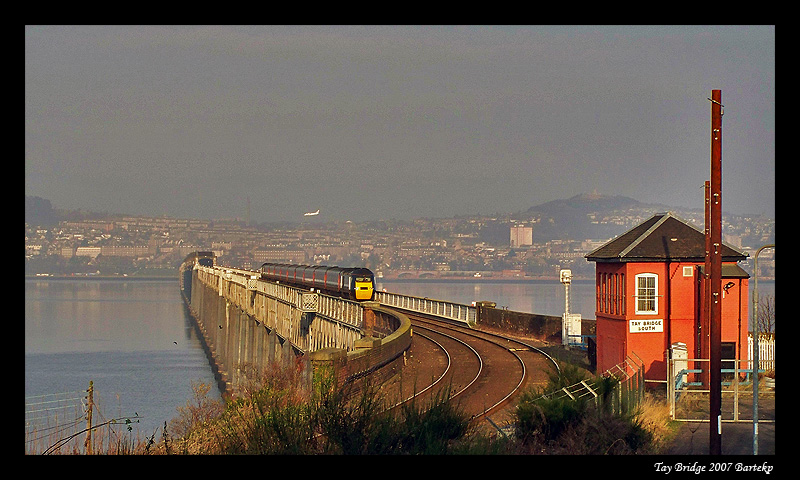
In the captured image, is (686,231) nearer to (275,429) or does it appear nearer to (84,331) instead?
(275,429)

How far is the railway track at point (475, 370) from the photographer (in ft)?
69.4

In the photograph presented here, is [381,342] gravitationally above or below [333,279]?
below

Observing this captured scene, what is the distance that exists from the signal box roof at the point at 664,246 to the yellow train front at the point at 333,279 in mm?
32546

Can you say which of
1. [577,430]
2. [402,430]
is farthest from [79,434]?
[577,430]

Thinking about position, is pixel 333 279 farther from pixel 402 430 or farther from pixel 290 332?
pixel 402 430

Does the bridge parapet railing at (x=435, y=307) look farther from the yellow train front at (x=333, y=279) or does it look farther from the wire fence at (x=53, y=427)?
the wire fence at (x=53, y=427)

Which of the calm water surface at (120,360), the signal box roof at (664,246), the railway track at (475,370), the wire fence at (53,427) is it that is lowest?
the calm water surface at (120,360)

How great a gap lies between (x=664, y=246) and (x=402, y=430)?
13586 millimetres

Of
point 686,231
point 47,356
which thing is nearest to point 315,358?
point 686,231

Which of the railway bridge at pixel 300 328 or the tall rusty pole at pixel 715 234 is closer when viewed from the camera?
the tall rusty pole at pixel 715 234

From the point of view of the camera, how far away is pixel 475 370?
90.8 feet

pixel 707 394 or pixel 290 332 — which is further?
pixel 290 332

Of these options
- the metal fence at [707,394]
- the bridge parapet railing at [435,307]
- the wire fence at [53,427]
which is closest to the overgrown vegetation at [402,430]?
the wire fence at [53,427]
